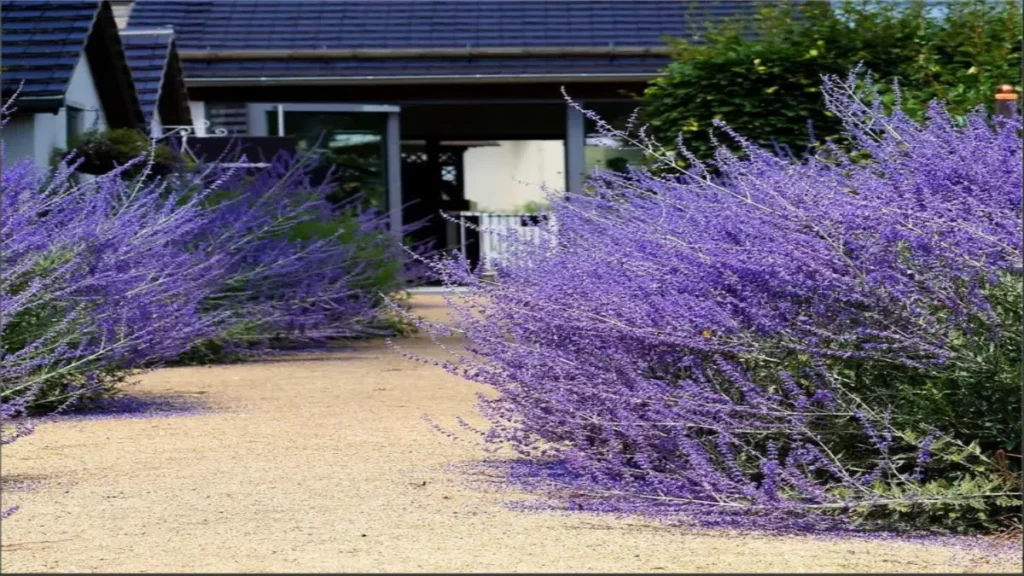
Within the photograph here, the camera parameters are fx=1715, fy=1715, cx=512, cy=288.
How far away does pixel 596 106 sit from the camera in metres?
21.0

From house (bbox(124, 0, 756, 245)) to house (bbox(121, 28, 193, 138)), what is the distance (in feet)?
4.32

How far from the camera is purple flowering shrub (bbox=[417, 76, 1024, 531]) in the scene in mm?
5133

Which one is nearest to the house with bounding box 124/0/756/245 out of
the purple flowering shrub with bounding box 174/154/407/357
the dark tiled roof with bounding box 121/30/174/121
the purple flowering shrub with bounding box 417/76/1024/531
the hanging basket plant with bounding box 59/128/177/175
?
the dark tiled roof with bounding box 121/30/174/121

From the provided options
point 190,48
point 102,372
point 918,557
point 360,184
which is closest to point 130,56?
point 190,48

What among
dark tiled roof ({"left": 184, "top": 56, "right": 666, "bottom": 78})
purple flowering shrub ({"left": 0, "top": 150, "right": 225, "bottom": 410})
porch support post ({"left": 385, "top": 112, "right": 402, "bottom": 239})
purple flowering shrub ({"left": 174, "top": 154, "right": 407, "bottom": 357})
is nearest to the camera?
purple flowering shrub ({"left": 0, "top": 150, "right": 225, "bottom": 410})

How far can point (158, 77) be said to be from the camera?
58.5ft

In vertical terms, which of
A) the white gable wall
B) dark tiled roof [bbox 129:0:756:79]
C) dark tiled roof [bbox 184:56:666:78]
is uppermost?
dark tiled roof [bbox 129:0:756:79]

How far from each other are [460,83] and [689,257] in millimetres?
14707

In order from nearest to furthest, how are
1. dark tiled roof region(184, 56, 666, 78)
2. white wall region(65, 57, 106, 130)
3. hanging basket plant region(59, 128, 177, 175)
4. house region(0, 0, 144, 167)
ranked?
house region(0, 0, 144, 167) < hanging basket plant region(59, 128, 177, 175) < white wall region(65, 57, 106, 130) < dark tiled roof region(184, 56, 666, 78)

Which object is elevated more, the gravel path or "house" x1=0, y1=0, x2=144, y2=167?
"house" x1=0, y1=0, x2=144, y2=167

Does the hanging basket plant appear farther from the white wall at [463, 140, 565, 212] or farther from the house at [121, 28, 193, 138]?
the white wall at [463, 140, 565, 212]

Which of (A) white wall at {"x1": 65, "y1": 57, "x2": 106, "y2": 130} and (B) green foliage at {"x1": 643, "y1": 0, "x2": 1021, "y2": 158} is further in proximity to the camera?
(A) white wall at {"x1": 65, "y1": 57, "x2": 106, "y2": 130}

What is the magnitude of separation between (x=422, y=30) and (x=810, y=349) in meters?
16.6

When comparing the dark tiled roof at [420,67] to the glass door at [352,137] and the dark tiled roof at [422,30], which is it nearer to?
the dark tiled roof at [422,30]
